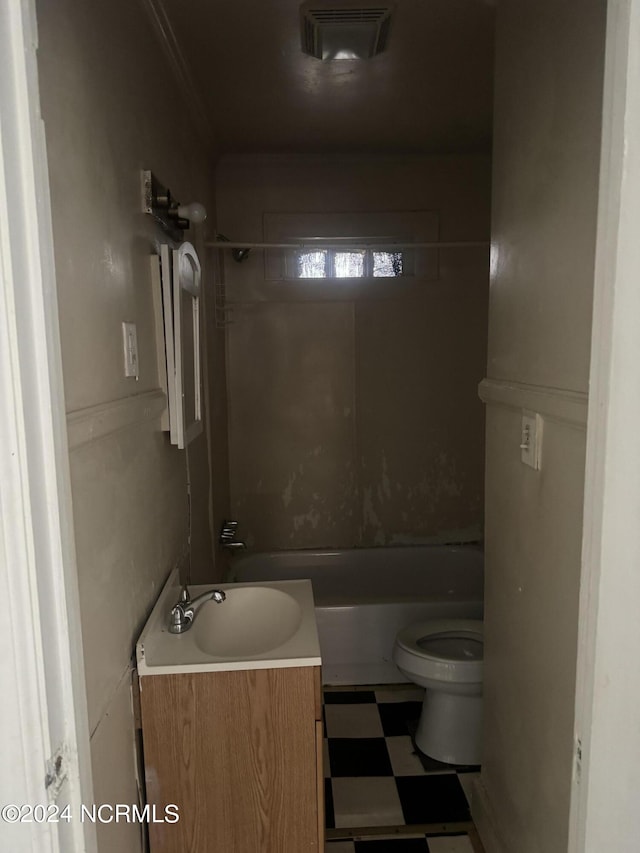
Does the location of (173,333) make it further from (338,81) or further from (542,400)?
(338,81)

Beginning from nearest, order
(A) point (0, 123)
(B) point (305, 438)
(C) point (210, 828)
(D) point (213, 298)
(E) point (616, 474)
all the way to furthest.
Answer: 1. (A) point (0, 123)
2. (E) point (616, 474)
3. (C) point (210, 828)
4. (D) point (213, 298)
5. (B) point (305, 438)

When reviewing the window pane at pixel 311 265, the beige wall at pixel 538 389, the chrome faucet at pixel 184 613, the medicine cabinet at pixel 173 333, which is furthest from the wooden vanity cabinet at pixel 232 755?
the window pane at pixel 311 265

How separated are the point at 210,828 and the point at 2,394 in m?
1.19

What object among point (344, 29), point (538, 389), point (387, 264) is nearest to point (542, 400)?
point (538, 389)

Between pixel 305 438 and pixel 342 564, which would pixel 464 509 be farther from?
pixel 305 438

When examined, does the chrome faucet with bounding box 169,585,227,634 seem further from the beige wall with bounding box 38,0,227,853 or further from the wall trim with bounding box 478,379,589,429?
the wall trim with bounding box 478,379,589,429

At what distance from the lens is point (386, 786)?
2.03m

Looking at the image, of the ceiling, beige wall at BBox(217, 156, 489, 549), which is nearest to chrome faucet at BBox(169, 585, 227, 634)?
the ceiling

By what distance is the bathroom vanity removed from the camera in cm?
130

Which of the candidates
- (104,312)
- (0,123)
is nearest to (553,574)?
(104,312)

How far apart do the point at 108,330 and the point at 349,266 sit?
2.20 m

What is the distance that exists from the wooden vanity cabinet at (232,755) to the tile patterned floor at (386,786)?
0.60 meters

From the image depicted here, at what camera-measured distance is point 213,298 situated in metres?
2.90

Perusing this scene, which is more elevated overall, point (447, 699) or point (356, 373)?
point (356, 373)
